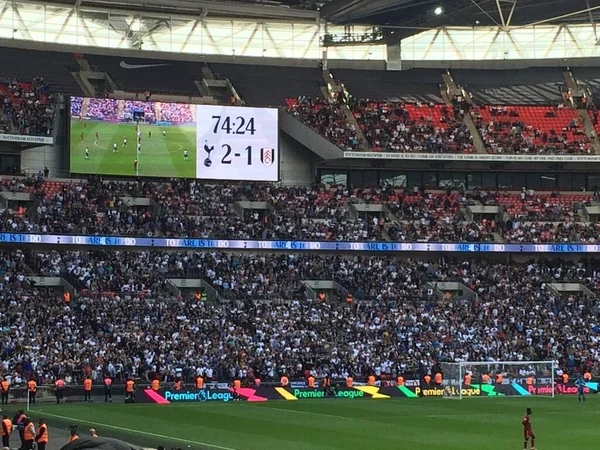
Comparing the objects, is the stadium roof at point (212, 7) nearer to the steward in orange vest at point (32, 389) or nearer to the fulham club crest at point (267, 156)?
the fulham club crest at point (267, 156)

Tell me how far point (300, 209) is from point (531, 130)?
16617 mm

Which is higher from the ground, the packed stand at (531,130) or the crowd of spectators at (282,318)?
the packed stand at (531,130)

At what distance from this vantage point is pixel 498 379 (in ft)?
168

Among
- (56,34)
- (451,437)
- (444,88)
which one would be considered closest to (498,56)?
(444,88)

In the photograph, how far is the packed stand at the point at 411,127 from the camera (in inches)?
2675

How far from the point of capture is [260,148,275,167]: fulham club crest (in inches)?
2539

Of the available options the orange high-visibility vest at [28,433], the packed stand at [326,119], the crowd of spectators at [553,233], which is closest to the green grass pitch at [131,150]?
the packed stand at [326,119]

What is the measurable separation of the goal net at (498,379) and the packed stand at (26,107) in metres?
25.8

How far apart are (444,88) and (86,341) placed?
33.6 meters

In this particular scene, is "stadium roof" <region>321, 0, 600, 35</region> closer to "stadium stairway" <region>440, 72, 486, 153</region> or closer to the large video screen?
"stadium stairway" <region>440, 72, 486, 153</region>

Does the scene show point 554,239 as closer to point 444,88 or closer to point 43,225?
point 444,88

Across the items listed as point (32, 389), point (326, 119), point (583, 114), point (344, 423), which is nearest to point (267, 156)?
point (326, 119)

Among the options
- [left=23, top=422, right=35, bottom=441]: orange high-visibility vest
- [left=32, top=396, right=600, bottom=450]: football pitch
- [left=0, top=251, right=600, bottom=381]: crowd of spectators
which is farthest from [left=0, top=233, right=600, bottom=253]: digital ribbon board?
[left=23, top=422, right=35, bottom=441]: orange high-visibility vest

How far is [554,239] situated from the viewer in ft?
214
